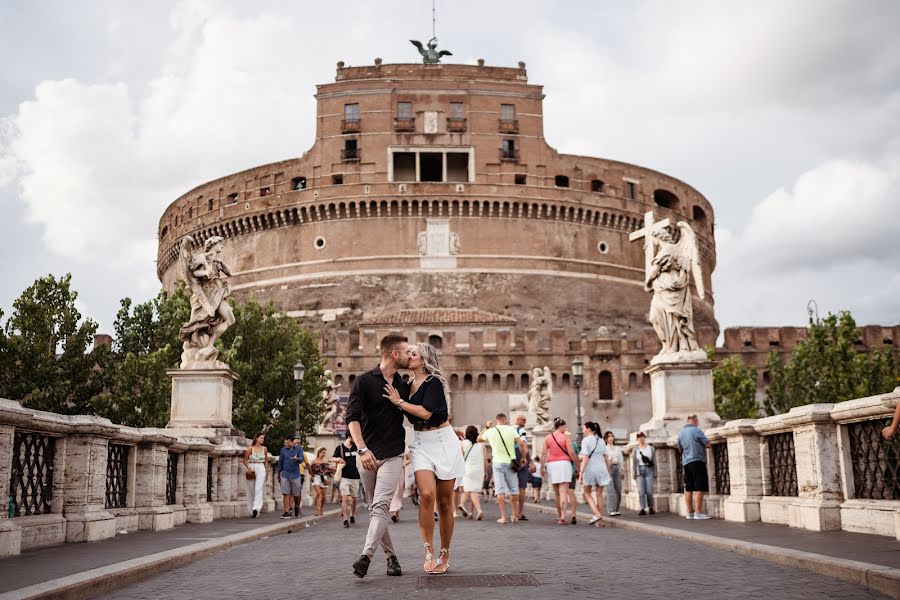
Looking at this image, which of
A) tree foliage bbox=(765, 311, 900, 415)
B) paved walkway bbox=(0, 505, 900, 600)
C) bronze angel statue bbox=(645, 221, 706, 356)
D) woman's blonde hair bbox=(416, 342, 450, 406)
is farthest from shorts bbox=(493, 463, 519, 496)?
tree foliage bbox=(765, 311, 900, 415)

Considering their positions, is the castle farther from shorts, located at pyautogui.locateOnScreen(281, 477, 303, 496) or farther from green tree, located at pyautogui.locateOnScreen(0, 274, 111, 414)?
shorts, located at pyautogui.locateOnScreen(281, 477, 303, 496)

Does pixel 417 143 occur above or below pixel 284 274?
above

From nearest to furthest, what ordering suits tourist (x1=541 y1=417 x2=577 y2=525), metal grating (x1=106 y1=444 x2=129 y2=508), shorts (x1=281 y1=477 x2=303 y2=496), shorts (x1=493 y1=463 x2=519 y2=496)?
metal grating (x1=106 y1=444 x2=129 y2=508)
tourist (x1=541 y1=417 x2=577 y2=525)
shorts (x1=493 y1=463 x2=519 y2=496)
shorts (x1=281 y1=477 x2=303 y2=496)

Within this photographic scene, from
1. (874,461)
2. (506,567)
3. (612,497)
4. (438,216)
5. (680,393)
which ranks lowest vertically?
(506,567)

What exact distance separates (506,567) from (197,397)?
7.56 m

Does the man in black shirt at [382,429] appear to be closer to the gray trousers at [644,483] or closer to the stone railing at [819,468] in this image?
the stone railing at [819,468]

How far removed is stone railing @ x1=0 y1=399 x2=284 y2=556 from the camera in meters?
7.10

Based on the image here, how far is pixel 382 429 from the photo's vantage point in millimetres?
6215

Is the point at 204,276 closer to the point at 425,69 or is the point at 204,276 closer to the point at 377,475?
the point at 377,475

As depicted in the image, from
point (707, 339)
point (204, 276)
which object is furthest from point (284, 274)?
point (204, 276)

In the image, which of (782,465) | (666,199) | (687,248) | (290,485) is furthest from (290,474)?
(666,199)

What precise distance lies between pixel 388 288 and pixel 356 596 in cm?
4780

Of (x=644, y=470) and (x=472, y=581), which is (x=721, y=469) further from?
(x=472, y=581)

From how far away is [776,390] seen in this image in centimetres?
4200
